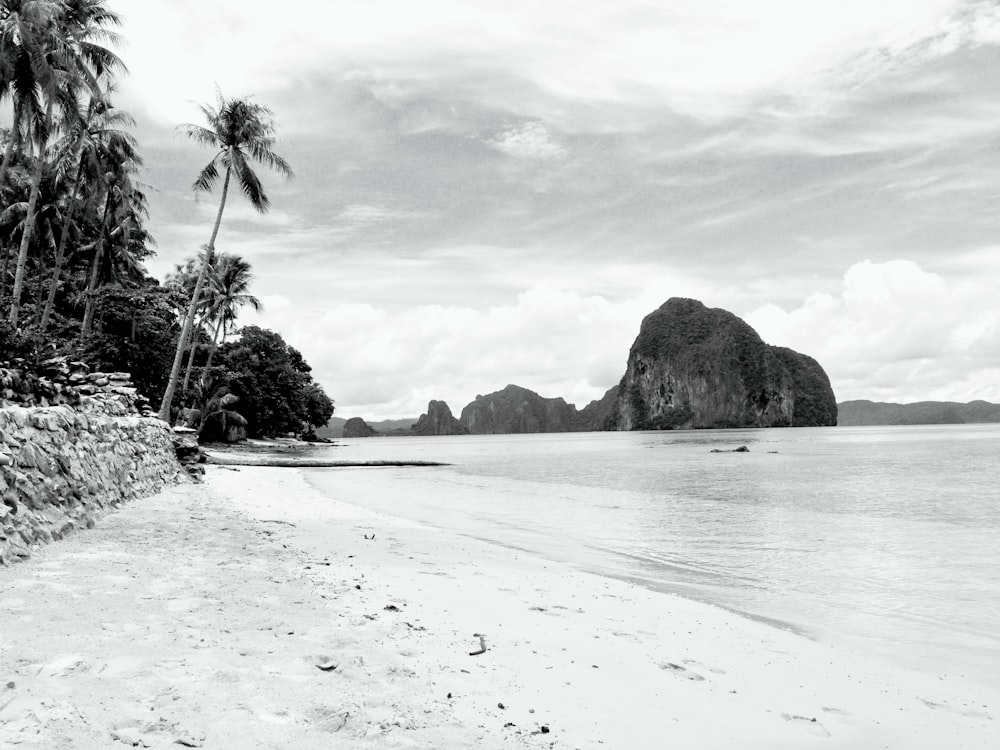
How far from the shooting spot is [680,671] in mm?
4305

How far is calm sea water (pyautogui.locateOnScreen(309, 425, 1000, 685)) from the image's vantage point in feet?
20.4

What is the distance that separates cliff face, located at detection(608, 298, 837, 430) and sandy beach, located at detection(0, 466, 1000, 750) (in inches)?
7044

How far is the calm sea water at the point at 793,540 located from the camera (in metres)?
6.21

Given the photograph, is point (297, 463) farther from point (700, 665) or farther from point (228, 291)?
point (700, 665)

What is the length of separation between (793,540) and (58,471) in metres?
10.9

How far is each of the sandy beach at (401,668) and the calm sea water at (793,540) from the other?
1.09 m

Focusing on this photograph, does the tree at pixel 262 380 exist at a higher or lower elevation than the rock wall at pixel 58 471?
higher

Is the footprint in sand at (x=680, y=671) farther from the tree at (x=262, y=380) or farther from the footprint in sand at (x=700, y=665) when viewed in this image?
the tree at (x=262, y=380)

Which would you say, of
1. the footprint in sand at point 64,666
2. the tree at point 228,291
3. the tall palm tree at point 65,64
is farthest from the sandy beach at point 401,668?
the tree at point 228,291

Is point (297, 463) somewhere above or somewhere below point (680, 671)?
below

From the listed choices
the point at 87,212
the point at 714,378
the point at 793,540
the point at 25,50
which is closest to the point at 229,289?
the point at 87,212

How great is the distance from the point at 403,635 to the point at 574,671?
1199 mm

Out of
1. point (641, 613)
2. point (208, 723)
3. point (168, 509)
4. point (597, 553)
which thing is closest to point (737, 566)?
point (597, 553)

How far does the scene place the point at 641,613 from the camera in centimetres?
577
